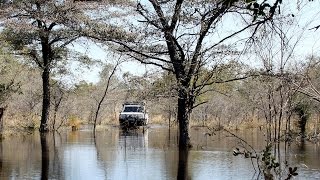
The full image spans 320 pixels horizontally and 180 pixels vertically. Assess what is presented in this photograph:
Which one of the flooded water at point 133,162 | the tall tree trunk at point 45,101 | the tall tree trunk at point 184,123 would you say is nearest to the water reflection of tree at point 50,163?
the flooded water at point 133,162

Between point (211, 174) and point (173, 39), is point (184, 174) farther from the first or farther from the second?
point (173, 39)

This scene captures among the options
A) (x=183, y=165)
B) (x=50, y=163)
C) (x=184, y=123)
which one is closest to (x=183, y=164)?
(x=183, y=165)

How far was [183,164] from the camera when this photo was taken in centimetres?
1309

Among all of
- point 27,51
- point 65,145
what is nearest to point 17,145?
point 65,145

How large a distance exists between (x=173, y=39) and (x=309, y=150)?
5.84 meters

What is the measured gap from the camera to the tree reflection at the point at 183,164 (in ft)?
36.9

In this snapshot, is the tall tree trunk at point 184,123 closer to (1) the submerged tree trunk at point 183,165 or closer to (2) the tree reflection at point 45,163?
(1) the submerged tree trunk at point 183,165

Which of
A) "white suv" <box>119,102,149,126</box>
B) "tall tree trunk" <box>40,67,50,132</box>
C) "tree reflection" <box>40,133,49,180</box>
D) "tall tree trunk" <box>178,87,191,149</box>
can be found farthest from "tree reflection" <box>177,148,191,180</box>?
"white suv" <box>119,102,149,126</box>

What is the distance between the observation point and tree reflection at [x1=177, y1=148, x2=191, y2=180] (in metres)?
11.2

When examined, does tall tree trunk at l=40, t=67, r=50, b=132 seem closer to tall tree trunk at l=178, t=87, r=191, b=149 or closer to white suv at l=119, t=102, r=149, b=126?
white suv at l=119, t=102, r=149, b=126

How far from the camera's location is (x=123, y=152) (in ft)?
51.9

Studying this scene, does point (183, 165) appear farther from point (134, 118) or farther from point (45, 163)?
point (134, 118)

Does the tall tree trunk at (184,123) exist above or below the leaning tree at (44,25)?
below

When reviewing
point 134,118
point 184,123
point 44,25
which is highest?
point 44,25
